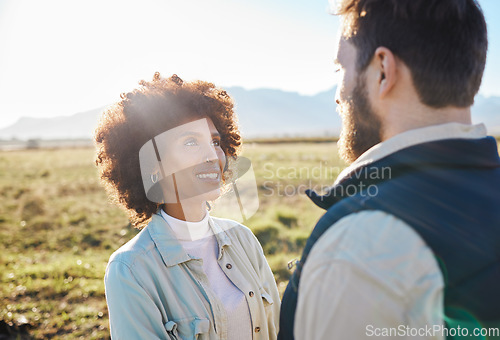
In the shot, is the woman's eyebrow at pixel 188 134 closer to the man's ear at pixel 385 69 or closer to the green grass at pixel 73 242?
the man's ear at pixel 385 69

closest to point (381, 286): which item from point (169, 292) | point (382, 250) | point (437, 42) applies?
point (382, 250)

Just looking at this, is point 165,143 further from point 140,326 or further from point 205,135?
point 140,326

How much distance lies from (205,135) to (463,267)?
2.09 metres

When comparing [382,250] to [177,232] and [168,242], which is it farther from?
[177,232]

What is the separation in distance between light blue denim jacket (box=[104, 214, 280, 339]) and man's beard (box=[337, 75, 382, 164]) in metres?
1.26

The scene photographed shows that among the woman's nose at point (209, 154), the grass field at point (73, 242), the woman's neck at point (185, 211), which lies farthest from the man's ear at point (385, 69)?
the grass field at point (73, 242)

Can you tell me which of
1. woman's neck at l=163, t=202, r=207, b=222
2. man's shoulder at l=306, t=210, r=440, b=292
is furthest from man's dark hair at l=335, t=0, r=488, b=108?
woman's neck at l=163, t=202, r=207, b=222

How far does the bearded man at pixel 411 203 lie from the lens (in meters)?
1.08

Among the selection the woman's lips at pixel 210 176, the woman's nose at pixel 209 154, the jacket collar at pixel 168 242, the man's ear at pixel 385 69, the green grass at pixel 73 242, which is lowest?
the green grass at pixel 73 242

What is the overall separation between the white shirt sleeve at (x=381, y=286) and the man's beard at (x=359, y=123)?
0.50 metres

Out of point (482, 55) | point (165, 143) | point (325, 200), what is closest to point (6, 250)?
point (165, 143)

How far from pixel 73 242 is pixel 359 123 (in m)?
8.80

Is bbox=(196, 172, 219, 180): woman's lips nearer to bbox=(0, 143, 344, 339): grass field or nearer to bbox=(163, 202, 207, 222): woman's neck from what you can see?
bbox=(163, 202, 207, 222): woman's neck

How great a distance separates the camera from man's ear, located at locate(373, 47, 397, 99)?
4.58 feet
